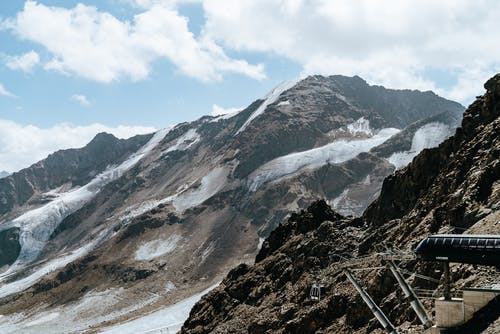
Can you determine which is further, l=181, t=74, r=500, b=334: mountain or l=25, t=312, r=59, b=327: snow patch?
l=25, t=312, r=59, b=327: snow patch

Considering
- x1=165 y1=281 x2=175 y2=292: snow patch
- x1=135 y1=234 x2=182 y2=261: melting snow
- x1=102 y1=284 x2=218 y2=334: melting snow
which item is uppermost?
x1=135 y1=234 x2=182 y2=261: melting snow

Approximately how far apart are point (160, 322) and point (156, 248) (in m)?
75.4

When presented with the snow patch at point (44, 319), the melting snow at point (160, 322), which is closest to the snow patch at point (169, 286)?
the melting snow at point (160, 322)

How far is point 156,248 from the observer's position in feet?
635

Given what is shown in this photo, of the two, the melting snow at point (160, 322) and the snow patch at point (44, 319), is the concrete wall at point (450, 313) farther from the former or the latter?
the snow patch at point (44, 319)

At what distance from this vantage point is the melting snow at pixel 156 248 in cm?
18788

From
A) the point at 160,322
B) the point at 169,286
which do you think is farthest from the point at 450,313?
the point at 169,286

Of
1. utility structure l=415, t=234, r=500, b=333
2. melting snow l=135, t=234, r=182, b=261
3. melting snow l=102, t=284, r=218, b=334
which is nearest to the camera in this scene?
utility structure l=415, t=234, r=500, b=333

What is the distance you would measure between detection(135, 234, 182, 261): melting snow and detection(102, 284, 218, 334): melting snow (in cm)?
5687

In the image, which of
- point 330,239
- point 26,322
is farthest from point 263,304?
point 26,322

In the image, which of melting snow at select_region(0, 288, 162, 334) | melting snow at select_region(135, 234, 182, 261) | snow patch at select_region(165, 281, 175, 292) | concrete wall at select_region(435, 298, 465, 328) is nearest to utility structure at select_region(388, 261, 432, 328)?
concrete wall at select_region(435, 298, 465, 328)

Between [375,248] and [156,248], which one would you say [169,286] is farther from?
[375,248]

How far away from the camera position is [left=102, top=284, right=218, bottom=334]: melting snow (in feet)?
376

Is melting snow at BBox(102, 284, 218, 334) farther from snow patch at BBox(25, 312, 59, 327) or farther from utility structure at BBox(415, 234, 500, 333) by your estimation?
utility structure at BBox(415, 234, 500, 333)
